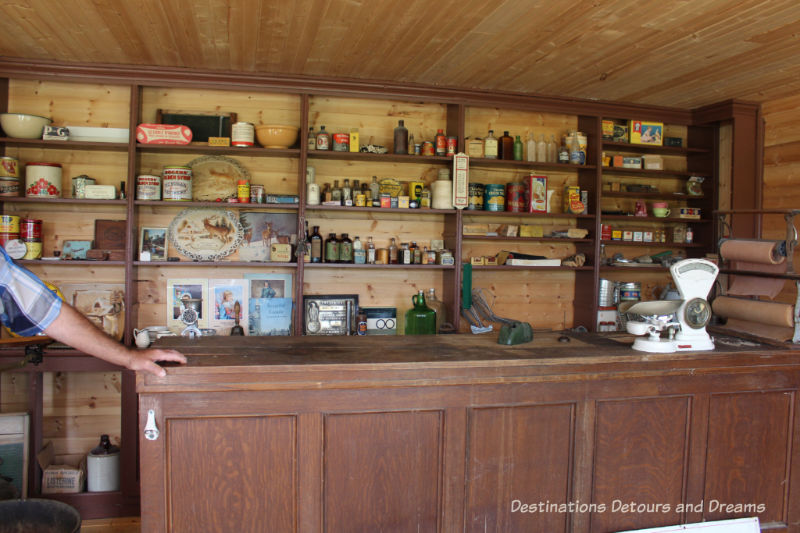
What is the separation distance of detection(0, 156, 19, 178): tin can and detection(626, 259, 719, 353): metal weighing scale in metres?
3.74

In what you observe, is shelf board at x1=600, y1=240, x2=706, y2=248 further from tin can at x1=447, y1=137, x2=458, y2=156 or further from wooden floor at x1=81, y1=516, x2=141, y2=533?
wooden floor at x1=81, y1=516, x2=141, y2=533

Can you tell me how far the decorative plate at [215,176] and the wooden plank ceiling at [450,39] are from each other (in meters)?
0.63

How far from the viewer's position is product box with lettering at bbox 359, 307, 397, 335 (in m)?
4.10

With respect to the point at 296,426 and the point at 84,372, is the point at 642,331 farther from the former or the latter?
the point at 84,372

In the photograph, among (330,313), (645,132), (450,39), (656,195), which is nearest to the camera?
(450,39)

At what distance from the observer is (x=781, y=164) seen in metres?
4.16

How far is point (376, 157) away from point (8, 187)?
2349mm

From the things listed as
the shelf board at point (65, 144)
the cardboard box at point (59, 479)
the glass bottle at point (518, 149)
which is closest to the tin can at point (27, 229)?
the shelf board at point (65, 144)

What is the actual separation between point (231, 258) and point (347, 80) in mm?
1463

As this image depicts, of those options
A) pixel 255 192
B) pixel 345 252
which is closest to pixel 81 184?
pixel 255 192

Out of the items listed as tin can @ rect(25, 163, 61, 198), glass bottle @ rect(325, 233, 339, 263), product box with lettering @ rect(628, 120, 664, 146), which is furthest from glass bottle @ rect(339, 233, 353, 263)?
product box with lettering @ rect(628, 120, 664, 146)

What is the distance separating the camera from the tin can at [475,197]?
13.4 ft

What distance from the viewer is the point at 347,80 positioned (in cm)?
379

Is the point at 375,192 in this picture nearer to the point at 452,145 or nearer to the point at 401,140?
the point at 401,140
